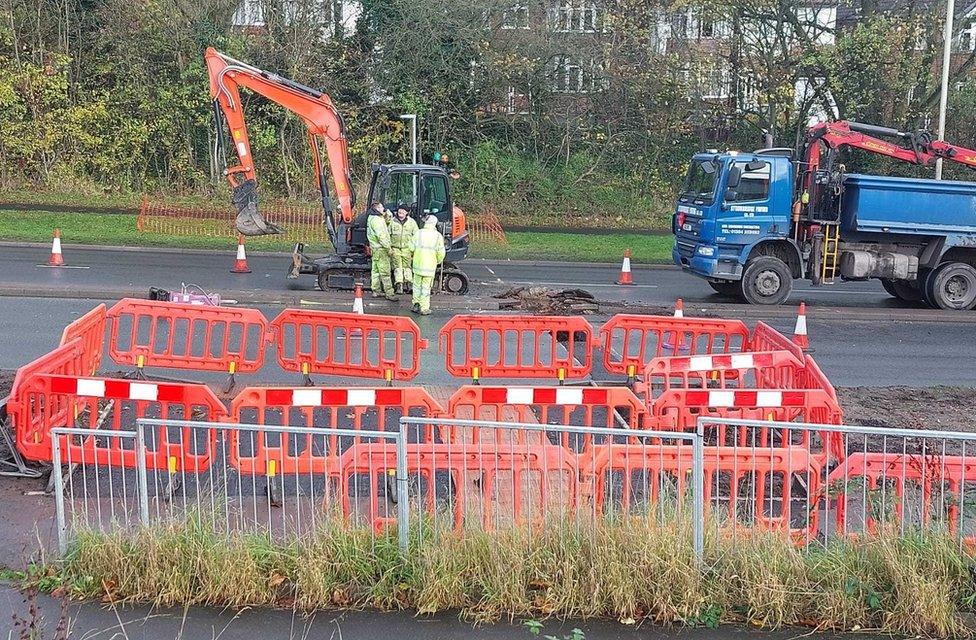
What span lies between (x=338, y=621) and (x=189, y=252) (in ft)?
66.9

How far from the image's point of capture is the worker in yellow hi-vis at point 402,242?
55.7 ft

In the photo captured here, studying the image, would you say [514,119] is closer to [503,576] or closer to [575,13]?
[575,13]

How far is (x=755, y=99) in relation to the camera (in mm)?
34344

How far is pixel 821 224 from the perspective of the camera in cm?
1848

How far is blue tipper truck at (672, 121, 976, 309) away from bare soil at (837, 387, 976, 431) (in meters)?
7.05

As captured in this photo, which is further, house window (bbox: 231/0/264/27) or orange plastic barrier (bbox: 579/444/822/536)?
house window (bbox: 231/0/264/27)

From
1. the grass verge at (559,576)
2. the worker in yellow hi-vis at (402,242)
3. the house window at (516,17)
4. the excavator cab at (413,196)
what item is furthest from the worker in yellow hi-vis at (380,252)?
the house window at (516,17)

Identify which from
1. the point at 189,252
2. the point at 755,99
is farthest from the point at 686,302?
the point at 755,99

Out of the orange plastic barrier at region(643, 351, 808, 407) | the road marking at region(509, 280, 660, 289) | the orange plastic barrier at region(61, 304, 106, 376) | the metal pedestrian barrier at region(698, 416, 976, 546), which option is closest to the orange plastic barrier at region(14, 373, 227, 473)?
the orange plastic barrier at region(61, 304, 106, 376)

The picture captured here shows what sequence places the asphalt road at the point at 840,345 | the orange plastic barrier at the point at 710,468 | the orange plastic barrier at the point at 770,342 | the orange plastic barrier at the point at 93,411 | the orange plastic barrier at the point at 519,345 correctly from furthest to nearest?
the asphalt road at the point at 840,345 → the orange plastic barrier at the point at 519,345 → the orange plastic barrier at the point at 770,342 → the orange plastic barrier at the point at 93,411 → the orange plastic barrier at the point at 710,468

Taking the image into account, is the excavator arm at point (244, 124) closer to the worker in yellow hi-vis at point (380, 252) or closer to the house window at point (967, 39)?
the worker in yellow hi-vis at point (380, 252)

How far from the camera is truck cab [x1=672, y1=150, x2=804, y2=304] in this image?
59.5 feet

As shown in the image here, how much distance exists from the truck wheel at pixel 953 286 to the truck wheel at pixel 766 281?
2.80m

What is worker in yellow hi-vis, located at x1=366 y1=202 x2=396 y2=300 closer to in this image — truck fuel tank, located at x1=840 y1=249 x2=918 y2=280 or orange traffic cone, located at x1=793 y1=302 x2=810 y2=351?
orange traffic cone, located at x1=793 y1=302 x2=810 y2=351
